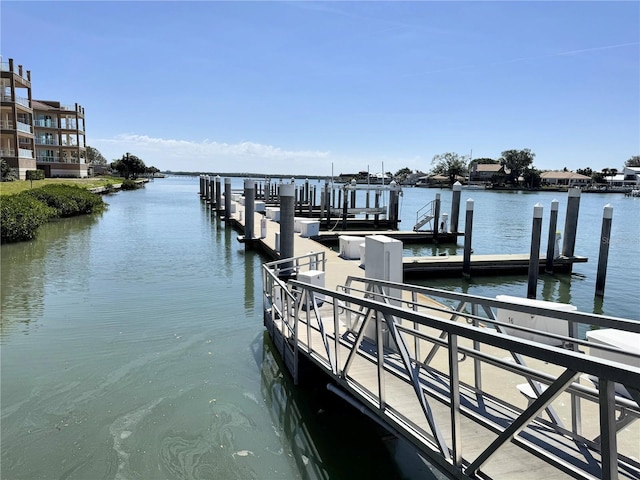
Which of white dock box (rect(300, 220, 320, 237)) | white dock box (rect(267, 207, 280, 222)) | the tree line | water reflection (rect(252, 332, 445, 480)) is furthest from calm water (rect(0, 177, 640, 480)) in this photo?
the tree line

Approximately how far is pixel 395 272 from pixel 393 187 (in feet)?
80.3

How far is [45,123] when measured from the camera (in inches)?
2539

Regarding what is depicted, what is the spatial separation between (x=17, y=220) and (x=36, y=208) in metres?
3.39

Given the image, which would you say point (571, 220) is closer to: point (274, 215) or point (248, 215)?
A: point (248, 215)

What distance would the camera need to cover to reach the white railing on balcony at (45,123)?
6388 centimetres

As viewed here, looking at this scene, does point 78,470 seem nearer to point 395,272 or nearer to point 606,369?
point 395,272

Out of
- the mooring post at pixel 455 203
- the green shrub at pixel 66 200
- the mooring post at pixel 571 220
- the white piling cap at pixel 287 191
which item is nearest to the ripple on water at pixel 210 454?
the white piling cap at pixel 287 191

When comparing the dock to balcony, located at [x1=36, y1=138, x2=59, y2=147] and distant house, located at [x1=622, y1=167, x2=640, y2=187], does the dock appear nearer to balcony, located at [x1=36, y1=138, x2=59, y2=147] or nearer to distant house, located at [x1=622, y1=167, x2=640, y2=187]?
balcony, located at [x1=36, y1=138, x2=59, y2=147]

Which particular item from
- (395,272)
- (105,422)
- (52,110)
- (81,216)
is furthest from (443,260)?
(52,110)

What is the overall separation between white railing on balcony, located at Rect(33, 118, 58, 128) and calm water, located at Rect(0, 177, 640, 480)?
192 feet

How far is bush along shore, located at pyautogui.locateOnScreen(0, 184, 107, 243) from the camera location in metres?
19.9

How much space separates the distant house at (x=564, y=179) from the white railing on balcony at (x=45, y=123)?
119 m

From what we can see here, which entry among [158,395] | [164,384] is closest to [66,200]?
[164,384]

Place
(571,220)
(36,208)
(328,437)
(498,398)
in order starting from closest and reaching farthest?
(498,398) < (328,437) < (571,220) < (36,208)
